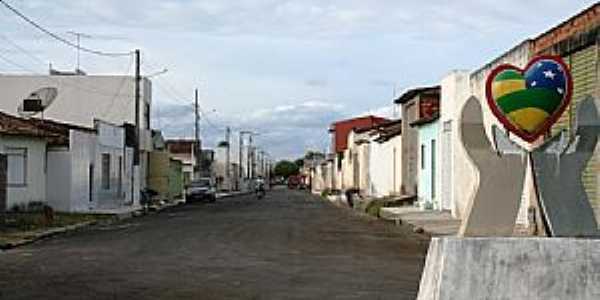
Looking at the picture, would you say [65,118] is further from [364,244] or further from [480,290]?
[480,290]

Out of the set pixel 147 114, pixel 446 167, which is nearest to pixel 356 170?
pixel 147 114

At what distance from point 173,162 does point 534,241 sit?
7031 cm

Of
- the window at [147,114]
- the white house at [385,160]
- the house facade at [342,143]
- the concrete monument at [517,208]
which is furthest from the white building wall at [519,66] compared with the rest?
the house facade at [342,143]

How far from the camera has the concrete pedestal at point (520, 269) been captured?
10.5 metres

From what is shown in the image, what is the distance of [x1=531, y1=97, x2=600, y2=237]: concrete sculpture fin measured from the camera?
13438 millimetres

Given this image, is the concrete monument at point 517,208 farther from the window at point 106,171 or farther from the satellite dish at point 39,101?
the satellite dish at point 39,101

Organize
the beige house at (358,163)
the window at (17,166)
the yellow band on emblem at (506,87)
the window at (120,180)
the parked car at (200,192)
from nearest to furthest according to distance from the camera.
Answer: the yellow band on emblem at (506,87) → the window at (17,166) → the window at (120,180) → the parked car at (200,192) → the beige house at (358,163)

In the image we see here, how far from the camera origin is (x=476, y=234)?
13.0m

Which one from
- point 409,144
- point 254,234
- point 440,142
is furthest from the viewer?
point 409,144

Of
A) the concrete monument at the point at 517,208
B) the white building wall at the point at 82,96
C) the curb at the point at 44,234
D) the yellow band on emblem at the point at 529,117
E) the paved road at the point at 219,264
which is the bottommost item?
the paved road at the point at 219,264

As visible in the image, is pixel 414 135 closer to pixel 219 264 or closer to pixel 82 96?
pixel 82 96

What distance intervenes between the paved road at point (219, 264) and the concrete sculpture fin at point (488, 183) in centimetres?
208

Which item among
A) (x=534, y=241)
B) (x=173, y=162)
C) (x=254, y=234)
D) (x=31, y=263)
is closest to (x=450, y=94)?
(x=254, y=234)

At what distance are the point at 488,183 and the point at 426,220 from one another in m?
21.6
